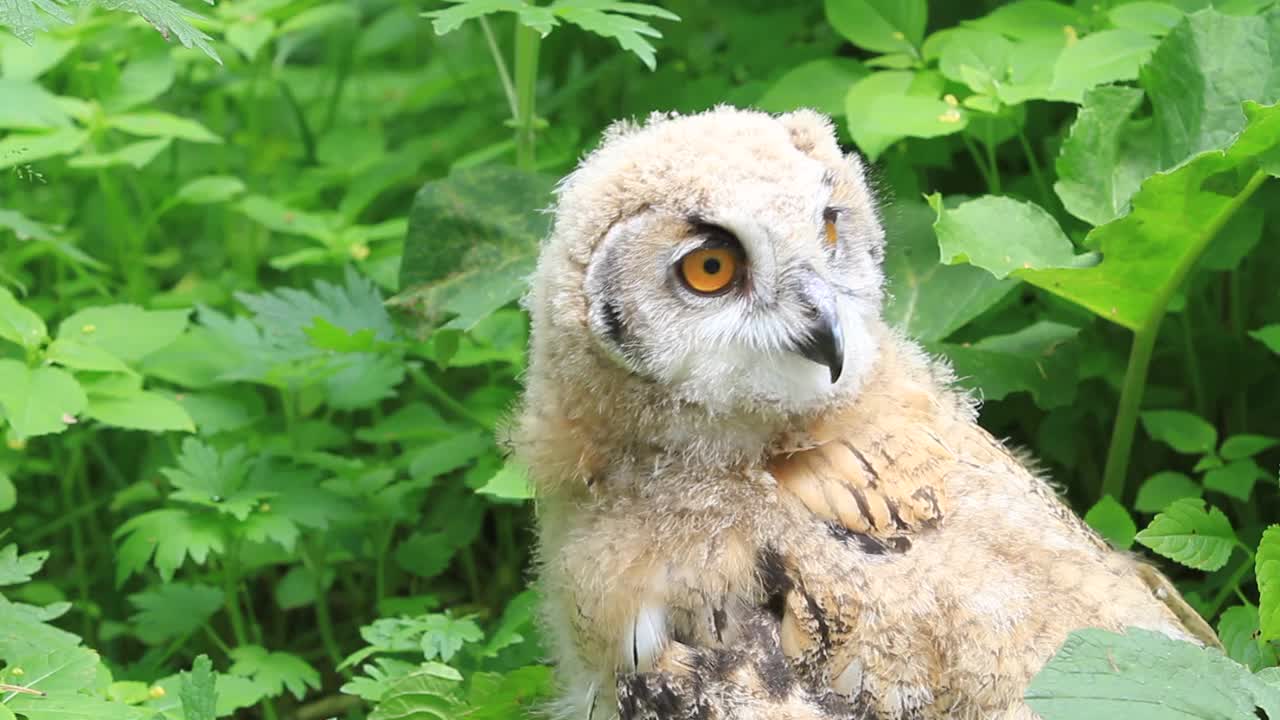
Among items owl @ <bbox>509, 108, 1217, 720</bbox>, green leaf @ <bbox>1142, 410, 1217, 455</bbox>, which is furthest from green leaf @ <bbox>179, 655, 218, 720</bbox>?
green leaf @ <bbox>1142, 410, 1217, 455</bbox>

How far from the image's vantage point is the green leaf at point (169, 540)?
3.63 m

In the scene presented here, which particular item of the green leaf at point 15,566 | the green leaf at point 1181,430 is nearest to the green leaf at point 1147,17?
the green leaf at point 1181,430

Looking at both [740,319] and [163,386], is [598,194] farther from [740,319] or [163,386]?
[163,386]

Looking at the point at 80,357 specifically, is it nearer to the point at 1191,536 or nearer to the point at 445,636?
the point at 445,636

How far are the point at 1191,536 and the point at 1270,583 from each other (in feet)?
1.32

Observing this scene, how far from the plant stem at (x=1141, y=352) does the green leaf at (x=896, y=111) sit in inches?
25.9

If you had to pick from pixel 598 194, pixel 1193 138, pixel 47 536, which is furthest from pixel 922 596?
pixel 47 536

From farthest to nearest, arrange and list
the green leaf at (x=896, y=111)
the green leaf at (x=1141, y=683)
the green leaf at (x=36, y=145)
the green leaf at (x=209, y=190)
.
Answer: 1. the green leaf at (x=209, y=190)
2. the green leaf at (x=36, y=145)
3. the green leaf at (x=896, y=111)
4. the green leaf at (x=1141, y=683)

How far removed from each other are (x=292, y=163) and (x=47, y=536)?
5.97ft

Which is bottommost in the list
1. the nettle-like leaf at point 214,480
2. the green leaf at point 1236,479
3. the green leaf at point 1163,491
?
the green leaf at point 1163,491

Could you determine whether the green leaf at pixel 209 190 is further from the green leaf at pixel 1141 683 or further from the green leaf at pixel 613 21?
the green leaf at pixel 1141 683

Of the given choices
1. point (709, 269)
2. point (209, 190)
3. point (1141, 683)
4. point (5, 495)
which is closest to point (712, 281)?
point (709, 269)

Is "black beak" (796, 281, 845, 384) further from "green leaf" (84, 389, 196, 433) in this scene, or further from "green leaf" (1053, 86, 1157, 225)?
"green leaf" (84, 389, 196, 433)

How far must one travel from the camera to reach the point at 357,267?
15.5 feet
